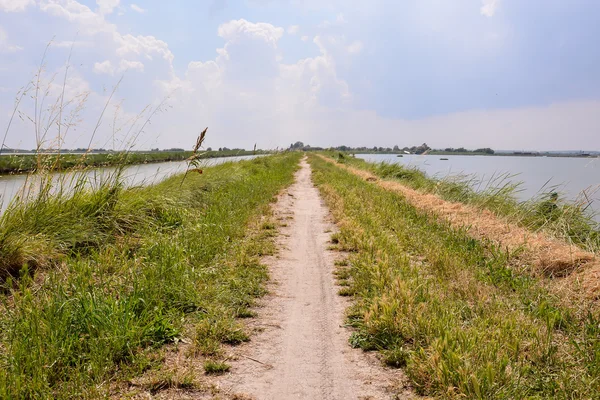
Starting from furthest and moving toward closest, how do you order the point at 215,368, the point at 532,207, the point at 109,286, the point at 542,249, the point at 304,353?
1. the point at 532,207
2. the point at 542,249
3. the point at 109,286
4. the point at 304,353
5. the point at 215,368

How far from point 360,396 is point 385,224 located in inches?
204

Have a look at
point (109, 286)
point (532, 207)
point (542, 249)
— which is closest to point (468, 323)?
point (542, 249)

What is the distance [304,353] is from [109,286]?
6.52 feet

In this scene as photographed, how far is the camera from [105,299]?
10.8ft

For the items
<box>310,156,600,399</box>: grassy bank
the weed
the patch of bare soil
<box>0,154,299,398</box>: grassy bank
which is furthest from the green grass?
the weed

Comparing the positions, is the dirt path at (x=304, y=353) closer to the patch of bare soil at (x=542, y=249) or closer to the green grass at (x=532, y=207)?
the patch of bare soil at (x=542, y=249)

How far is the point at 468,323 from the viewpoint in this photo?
11.1 ft

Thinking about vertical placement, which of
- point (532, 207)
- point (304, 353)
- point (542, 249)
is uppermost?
point (532, 207)

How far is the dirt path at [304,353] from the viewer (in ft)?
8.54

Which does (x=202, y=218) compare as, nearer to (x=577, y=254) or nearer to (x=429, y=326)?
(x=429, y=326)

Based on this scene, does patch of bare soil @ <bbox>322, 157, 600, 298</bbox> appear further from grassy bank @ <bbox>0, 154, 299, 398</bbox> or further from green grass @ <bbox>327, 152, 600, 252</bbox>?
grassy bank @ <bbox>0, 154, 299, 398</bbox>

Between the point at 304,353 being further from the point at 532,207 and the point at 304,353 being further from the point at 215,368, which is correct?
the point at 532,207

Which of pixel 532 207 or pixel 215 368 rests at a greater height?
pixel 532 207

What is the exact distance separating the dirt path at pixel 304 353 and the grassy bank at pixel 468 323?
193 millimetres
